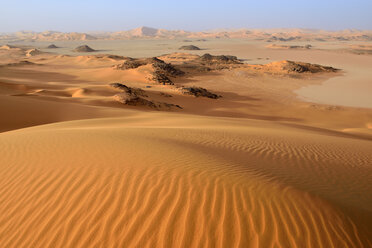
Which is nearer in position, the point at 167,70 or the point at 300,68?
the point at 167,70

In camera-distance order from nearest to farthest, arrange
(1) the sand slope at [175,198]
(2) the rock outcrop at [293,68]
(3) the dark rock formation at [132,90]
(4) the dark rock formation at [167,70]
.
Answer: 1. (1) the sand slope at [175,198]
2. (3) the dark rock formation at [132,90]
3. (4) the dark rock formation at [167,70]
4. (2) the rock outcrop at [293,68]

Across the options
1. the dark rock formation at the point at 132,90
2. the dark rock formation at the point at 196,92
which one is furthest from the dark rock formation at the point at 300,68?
the dark rock formation at the point at 132,90

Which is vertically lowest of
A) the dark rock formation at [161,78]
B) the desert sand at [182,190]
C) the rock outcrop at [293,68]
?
the dark rock formation at [161,78]

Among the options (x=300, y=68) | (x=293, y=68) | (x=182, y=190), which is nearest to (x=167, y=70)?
(x=293, y=68)

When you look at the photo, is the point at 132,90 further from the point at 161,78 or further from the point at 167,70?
the point at 167,70

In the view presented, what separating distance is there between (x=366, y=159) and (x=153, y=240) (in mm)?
5096

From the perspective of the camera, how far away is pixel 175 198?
328 cm

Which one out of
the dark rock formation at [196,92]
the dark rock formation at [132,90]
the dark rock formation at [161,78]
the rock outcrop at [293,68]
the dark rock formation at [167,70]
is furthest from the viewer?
the rock outcrop at [293,68]

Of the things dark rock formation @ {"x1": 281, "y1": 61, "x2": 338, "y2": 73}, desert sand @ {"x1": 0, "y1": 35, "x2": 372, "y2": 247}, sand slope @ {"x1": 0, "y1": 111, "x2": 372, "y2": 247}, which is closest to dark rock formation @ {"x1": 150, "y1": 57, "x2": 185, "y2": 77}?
dark rock formation @ {"x1": 281, "y1": 61, "x2": 338, "y2": 73}

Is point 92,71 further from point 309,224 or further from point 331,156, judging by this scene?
point 309,224

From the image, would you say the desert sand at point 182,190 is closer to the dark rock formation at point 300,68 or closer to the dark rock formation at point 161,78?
the dark rock formation at point 161,78

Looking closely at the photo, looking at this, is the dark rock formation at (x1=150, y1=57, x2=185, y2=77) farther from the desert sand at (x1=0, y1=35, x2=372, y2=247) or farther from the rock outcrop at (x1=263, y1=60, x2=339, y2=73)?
the desert sand at (x1=0, y1=35, x2=372, y2=247)

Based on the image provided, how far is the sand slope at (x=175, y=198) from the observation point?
280 centimetres

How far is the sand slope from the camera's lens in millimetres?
2799
